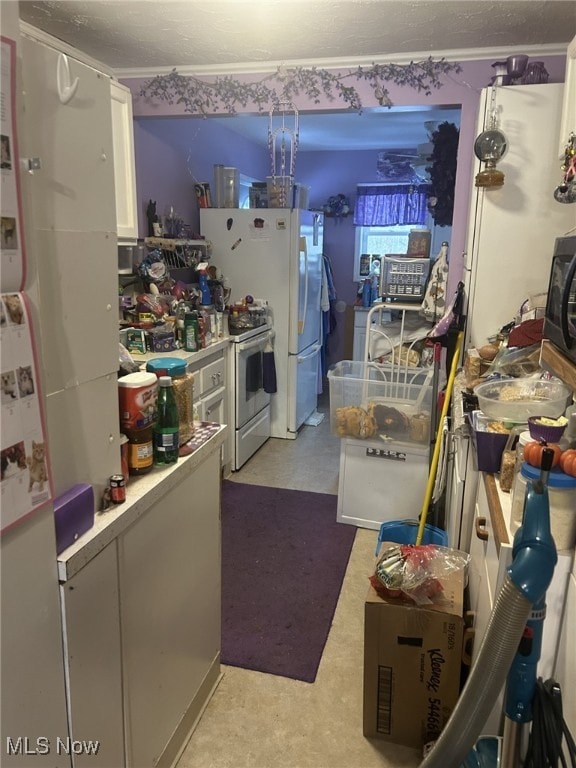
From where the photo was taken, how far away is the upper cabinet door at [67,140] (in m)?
1.01

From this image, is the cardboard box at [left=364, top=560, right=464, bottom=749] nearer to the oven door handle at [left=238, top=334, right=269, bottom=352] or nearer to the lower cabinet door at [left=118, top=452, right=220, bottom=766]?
the lower cabinet door at [left=118, top=452, right=220, bottom=766]

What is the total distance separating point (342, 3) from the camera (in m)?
2.33

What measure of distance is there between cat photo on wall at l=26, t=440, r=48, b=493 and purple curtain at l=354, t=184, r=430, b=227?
559cm

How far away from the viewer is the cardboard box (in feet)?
5.72

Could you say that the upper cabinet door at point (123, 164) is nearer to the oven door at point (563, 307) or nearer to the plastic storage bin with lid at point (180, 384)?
the plastic storage bin with lid at point (180, 384)

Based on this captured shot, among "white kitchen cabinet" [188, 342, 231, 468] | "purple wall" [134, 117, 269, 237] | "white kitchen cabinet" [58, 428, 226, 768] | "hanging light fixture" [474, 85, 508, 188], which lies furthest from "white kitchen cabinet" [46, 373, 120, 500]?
"purple wall" [134, 117, 269, 237]

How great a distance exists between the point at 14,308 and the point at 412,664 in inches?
60.4

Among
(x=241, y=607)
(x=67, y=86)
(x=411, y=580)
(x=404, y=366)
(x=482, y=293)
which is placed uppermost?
(x=67, y=86)

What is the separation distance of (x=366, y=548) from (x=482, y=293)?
56.3 inches

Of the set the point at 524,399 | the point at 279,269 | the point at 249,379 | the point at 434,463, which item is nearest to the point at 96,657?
the point at 524,399

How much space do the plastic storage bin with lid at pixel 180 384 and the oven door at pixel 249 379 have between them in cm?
204

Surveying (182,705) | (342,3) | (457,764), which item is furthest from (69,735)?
(342,3)

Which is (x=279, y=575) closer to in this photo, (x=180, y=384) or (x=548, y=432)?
(x=180, y=384)

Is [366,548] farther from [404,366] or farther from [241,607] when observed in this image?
[404,366]
